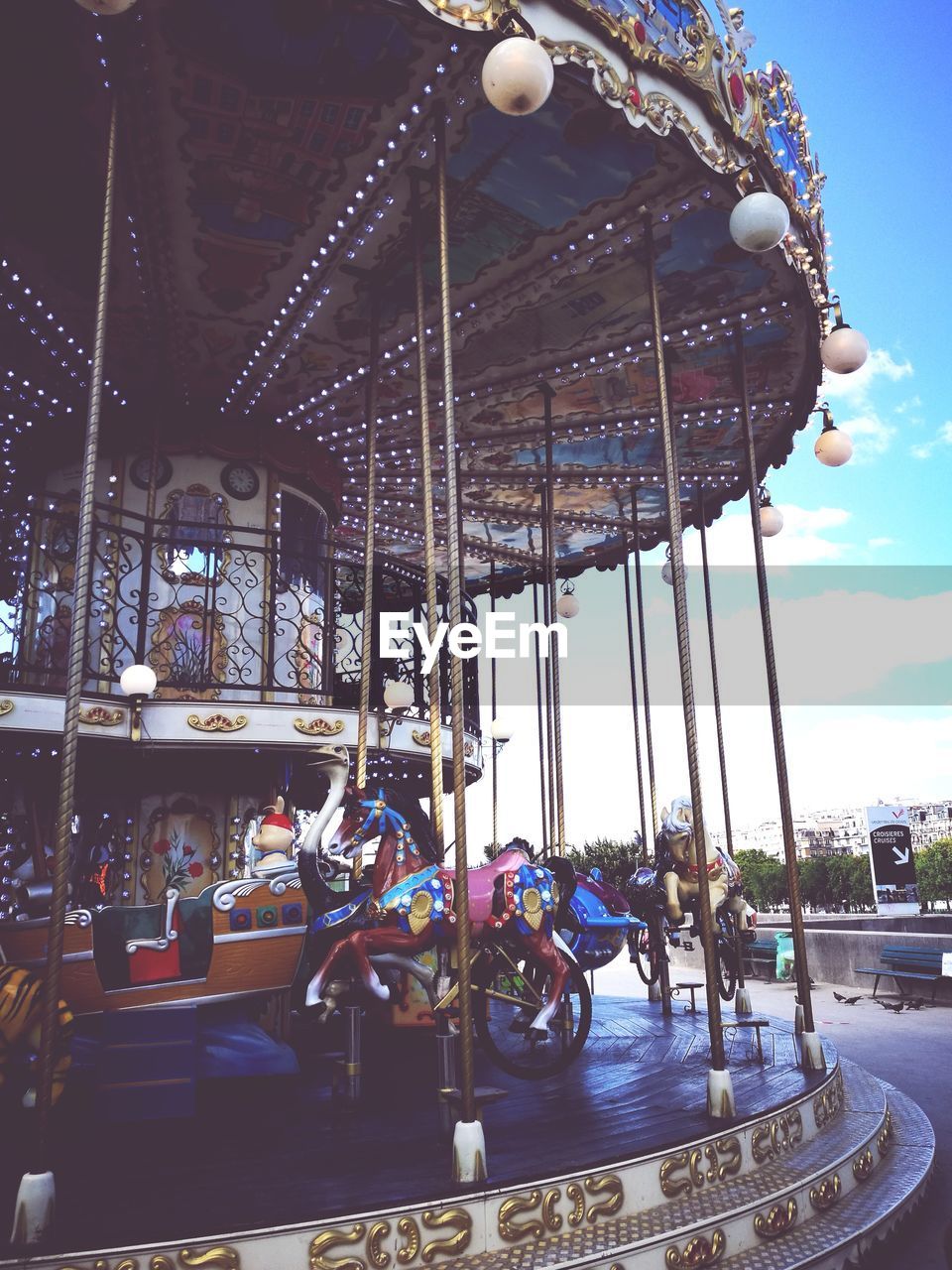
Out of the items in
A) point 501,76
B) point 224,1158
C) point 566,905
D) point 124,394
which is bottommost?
point 224,1158

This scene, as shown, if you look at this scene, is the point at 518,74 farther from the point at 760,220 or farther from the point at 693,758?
the point at 693,758

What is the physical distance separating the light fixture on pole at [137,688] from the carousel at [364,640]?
0.04m

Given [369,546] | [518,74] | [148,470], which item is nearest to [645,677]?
[369,546]

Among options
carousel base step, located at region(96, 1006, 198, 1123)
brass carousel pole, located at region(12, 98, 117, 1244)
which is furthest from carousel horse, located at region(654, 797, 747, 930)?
brass carousel pole, located at region(12, 98, 117, 1244)

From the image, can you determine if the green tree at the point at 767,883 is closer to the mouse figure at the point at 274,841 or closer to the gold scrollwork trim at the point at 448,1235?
the mouse figure at the point at 274,841

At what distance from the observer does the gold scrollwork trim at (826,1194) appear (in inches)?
187

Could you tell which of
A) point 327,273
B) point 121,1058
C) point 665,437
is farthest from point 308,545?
point 121,1058

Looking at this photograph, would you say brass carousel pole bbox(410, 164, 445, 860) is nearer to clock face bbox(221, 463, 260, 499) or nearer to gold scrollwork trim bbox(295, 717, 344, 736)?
gold scrollwork trim bbox(295, 717, 344, 736)

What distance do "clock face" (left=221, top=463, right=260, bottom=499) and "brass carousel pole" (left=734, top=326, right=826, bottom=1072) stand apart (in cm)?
504

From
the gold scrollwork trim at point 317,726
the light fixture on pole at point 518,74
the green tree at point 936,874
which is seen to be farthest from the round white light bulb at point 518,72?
the green tree at point 936,874

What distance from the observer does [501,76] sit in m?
4.30

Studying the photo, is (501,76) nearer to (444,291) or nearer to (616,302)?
(444,291)

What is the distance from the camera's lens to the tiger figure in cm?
450

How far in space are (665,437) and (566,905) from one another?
10.7 feet
